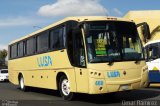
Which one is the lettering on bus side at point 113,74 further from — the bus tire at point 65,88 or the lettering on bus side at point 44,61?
the lettering on bus side at point 44,61

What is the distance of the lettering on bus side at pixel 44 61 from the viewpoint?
1666cm

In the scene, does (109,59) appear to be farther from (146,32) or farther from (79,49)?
(146,32)

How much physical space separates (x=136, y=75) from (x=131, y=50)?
2.97 feet

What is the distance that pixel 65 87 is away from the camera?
15.1m

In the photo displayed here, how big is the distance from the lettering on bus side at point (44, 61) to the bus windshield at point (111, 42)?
3.75 metres

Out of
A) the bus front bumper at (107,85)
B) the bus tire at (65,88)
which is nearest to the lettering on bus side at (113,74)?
the bus front bumper at (107,85)

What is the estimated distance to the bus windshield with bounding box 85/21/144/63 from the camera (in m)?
13.1

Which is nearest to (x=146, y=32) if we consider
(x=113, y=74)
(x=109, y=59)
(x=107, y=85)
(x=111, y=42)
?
(x=111, y=42)

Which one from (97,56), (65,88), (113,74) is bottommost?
(65,88)

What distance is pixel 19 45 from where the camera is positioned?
74.1 ft

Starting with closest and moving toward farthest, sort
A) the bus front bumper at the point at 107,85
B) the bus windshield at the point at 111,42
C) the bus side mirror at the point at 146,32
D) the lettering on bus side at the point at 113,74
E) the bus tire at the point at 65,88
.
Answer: the bus front bumper at the point at 107,85
the lettering on bus side at the point at 113,74
the bus windshield at the point at 111,42
the bus side mirror at the point at 146,32
the bus tire at the point at 65,88

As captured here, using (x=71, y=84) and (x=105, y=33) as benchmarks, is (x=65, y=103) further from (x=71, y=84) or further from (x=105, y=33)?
(x=105, y=33)

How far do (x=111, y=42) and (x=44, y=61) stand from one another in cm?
486

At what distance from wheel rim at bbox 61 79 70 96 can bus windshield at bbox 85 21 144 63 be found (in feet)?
7.45
